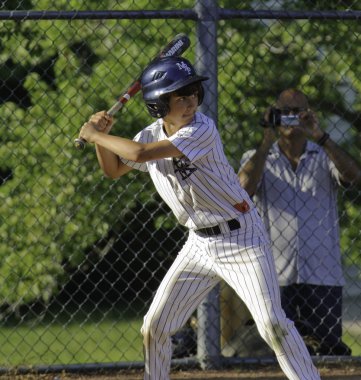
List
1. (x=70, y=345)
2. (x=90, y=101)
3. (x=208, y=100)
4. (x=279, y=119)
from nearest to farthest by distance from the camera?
(x=208, y=100)
(x=279, y=119)
(x=90, y=101)
(x=70, y=345)

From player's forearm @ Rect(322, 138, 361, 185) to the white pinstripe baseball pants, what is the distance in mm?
1222

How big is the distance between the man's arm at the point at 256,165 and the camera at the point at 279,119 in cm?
5

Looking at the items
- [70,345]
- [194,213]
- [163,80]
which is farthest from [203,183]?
[70,345]

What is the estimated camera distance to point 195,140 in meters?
4.40

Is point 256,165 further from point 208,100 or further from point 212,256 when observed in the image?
point 212,256

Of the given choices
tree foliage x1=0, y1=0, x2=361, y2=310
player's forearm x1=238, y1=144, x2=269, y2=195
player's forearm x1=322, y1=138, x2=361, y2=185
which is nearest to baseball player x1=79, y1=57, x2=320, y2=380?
player's forearm x1=238, y1=144, x2=269, y2=195

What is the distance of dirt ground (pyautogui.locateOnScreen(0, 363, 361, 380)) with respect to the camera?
5.73 meters

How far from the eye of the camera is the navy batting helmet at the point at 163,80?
4391 millimetres

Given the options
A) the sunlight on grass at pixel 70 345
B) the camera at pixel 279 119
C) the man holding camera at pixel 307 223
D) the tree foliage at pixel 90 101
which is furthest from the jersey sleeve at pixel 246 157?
the sunlight on grass at pixel 70 345

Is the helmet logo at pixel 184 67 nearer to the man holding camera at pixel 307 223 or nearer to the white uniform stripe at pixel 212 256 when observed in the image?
the white uniform stripe at pixel 212 256

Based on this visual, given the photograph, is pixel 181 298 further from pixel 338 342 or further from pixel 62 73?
pixel 62 73

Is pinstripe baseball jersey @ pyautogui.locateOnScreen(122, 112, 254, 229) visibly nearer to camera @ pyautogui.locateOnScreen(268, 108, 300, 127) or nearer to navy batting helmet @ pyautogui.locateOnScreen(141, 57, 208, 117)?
navy batting helmet @ pyautogui.locateOnScreen(141, 57, 208, 117)

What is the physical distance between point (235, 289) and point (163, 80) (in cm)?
100

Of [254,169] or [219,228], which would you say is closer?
[219,228]
